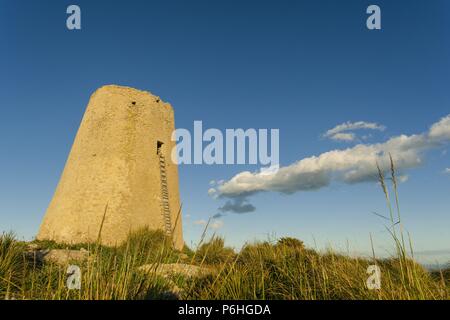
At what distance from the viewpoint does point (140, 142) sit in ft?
48.1

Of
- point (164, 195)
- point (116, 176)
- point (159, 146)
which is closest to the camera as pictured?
point (116, 176)

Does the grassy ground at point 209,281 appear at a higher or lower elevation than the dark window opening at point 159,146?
lower

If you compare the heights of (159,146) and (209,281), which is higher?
(159,146)

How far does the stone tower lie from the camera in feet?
44.1

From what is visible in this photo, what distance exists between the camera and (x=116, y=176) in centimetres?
1381

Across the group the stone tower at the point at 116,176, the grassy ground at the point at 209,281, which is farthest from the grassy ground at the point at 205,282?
the stone tower at the point at 116,176

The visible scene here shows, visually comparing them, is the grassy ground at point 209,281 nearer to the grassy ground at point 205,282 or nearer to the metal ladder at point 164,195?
the grassy ground at point 205,282

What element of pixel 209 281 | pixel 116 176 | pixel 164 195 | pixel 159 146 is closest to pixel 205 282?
pixel 209 281

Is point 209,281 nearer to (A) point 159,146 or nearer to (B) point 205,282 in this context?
(B) point 205,282

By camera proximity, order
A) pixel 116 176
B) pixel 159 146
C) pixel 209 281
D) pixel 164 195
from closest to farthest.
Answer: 1. pixel 209 281
2. pixel 116 176
3. pixel 164 195
4. pixel 159 146

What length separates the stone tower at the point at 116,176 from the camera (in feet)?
44.1

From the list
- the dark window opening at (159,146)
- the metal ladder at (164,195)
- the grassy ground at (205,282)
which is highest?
the dark window opening at (159,146)

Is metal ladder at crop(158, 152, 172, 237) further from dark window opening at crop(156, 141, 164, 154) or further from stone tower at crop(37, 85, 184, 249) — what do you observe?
dark window opening at crop(156, 141, 164, 154)

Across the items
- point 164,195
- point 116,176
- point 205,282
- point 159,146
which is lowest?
point 205,282
